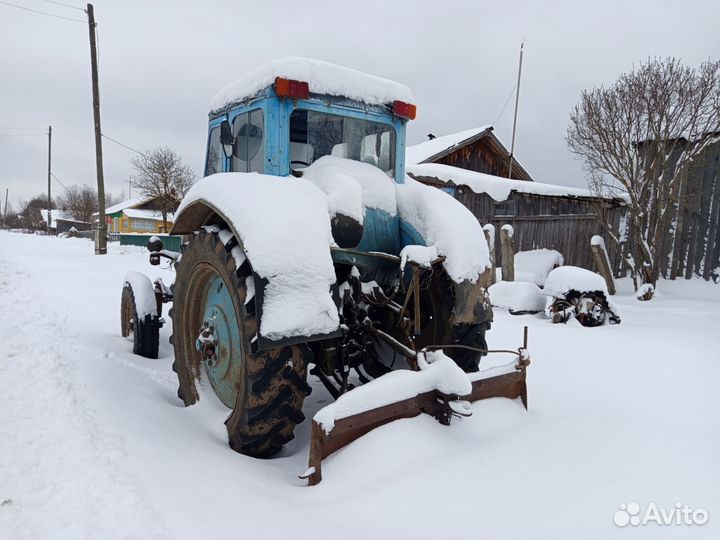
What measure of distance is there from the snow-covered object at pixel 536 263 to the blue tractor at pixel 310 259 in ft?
23.2

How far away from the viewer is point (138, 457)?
80.8 inches

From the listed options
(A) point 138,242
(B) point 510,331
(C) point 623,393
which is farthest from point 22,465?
(A) point 138,242

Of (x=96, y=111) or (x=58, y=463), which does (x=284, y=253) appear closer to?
(x=58, y=463)

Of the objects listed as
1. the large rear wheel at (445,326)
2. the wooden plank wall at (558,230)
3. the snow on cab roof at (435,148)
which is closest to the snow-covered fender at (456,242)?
the large rear wheel at (445,326)

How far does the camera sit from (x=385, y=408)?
2.15 m

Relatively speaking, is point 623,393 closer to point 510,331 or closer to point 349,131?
point 510,331

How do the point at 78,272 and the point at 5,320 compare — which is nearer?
the point at 5,320

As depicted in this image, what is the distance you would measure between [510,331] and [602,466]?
368 centimetres

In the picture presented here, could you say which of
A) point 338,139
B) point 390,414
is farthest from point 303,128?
point 390,414

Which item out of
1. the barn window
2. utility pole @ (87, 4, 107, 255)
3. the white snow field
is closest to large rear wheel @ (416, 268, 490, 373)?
the white snow field

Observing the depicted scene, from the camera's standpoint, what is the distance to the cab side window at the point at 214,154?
3.76m

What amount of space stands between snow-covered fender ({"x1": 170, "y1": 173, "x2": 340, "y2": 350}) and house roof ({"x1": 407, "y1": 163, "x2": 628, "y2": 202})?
7.50 meters

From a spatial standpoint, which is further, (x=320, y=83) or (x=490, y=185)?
(x=490, y=185)

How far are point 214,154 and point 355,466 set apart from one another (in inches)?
117
